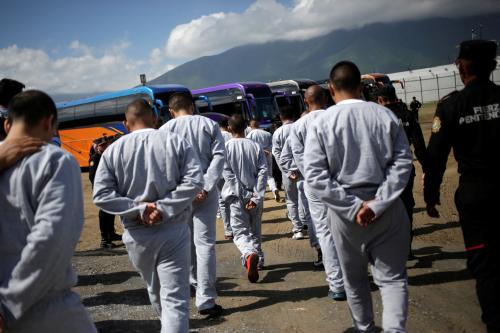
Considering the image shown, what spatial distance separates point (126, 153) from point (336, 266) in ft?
8.48

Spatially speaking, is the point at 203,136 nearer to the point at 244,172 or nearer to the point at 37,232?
the point at 244,172

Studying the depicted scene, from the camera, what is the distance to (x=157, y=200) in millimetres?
3408

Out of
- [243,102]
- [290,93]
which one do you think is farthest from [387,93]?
[290,93]

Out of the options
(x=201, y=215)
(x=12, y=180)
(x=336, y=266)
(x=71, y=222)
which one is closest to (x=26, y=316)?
(x=71, y=222)

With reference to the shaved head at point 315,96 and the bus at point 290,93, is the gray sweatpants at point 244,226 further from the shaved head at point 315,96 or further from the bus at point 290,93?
the bus at point 290,93

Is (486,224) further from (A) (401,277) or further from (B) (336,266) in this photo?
(B) (336,266)

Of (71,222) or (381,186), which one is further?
(381,186)

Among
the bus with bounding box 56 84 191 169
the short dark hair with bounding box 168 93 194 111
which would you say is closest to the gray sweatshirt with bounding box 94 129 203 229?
the short dark hair with bounding box 168 93 194 111

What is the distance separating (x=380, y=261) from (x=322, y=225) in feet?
6.50

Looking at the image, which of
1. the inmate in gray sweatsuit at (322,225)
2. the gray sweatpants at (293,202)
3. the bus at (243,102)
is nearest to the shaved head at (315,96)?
the inmate in gray sweatsuit at (322,225)

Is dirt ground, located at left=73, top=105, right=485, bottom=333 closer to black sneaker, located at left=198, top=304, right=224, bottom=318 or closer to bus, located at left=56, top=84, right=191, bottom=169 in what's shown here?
black sneaker, located at left=198, top=304, right=224, bottom=318

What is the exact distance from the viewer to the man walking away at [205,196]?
4.55 meters

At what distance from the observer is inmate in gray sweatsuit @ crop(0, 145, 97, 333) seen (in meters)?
2.10

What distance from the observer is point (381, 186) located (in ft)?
9.97
